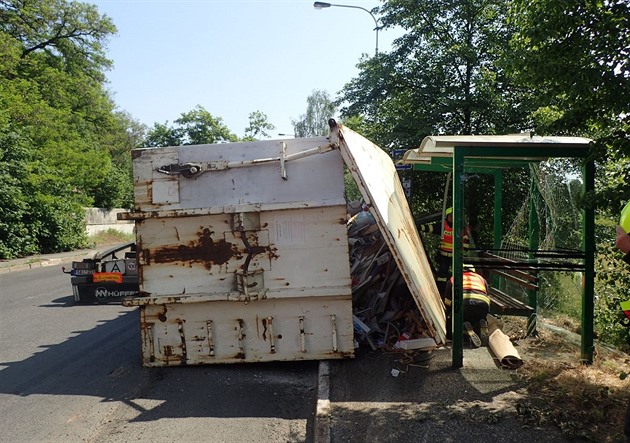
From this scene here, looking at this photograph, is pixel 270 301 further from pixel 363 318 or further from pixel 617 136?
pixel 617 136

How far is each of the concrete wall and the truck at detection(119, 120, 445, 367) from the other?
793 inches

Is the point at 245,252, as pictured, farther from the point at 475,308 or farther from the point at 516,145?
the point at 516,145

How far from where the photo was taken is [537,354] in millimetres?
5066

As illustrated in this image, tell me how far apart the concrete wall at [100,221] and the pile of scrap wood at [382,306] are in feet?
64.6

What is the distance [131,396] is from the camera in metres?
4.37

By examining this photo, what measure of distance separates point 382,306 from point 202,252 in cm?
233

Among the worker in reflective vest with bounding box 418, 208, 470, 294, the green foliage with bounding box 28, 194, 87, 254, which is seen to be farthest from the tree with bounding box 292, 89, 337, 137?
the worker in reflective vest with bounding box 418, 208, 470, 294

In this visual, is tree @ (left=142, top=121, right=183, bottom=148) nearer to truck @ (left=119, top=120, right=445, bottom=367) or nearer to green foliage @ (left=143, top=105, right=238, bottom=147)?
green foliage @ (left=143, top=105, right=238, bottom=147)

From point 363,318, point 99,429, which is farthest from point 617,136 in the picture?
point 99,429

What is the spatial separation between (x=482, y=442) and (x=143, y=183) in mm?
3795

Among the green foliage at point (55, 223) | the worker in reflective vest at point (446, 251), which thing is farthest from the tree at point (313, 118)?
the worker in reflective vest at point (446, 251)

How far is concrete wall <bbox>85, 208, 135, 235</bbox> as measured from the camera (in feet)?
81.4

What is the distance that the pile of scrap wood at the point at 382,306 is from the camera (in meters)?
5.30

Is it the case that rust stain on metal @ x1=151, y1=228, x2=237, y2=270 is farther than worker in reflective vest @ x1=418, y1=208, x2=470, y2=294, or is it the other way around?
worker in reflective vest @ x1=418, y1=208, x2=470, y2=294
